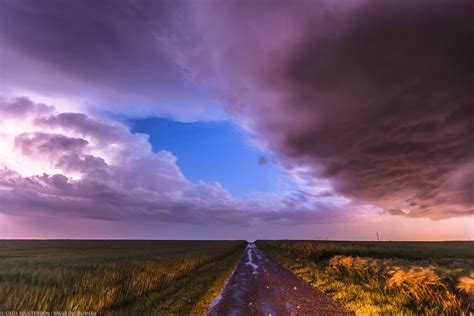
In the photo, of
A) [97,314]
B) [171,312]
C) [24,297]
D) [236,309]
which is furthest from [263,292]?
[24,297]

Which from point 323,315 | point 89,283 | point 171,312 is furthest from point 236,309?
point 89,283

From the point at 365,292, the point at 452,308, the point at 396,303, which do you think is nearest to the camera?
the point at 452,308

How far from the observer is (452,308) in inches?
392

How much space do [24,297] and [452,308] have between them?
1480 centimetres

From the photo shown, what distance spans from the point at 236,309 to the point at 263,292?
429cm

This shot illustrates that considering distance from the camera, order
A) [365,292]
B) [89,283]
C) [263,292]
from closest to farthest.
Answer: [89,283]
[365,292]
[263,292]

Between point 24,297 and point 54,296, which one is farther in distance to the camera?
point 54,296

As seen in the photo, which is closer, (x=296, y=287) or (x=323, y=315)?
(x=323, y=315)

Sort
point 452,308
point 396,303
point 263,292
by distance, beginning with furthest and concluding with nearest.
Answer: point 263,292 → point 396,303 → point 452,308

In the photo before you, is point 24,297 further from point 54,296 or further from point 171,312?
point 171,312

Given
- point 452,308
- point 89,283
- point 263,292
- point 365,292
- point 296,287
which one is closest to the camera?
point 452,308

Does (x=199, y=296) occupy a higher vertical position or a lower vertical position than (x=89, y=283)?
lower

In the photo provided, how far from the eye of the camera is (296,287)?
57.5ft

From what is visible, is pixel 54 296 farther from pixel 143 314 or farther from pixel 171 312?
pixel 171 312
